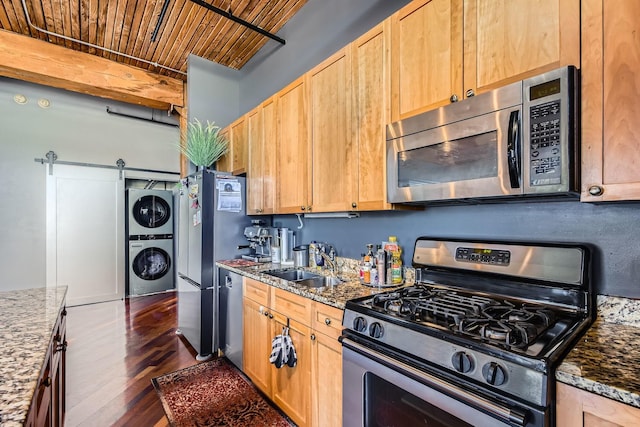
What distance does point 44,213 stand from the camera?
14.5ft

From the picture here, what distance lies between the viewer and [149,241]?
5.33 metres

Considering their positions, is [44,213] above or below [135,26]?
below

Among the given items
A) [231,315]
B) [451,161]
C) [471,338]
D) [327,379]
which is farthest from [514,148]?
[231,315]

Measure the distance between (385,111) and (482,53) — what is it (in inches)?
20.8

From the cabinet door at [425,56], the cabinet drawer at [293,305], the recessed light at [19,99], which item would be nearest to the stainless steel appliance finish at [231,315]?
the cabinet drawer at [293,305]

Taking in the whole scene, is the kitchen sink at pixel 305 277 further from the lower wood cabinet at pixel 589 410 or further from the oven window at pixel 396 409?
the lower wood cabinet at pixel 589 410

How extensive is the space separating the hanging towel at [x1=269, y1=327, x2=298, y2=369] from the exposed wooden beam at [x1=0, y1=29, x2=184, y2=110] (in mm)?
3768

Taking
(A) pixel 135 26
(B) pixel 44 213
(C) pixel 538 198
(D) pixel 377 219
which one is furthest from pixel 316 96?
(B) pixel 44 213

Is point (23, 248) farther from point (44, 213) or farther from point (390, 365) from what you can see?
point (390, 365)

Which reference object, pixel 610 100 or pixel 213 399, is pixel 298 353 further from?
pixel 610 100

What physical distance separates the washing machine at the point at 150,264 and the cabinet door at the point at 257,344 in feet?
12.2

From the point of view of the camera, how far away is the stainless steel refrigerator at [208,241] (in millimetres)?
2863

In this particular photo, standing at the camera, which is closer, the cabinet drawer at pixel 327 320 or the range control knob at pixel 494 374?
the range control knob at pixel 494 374

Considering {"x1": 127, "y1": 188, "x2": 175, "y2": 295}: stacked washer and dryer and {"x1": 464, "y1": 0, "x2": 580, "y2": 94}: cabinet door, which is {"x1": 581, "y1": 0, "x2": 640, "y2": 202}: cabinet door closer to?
{"x1": 464, "y1": 0, "x2": 580, "y2": 94}: cabinet door
